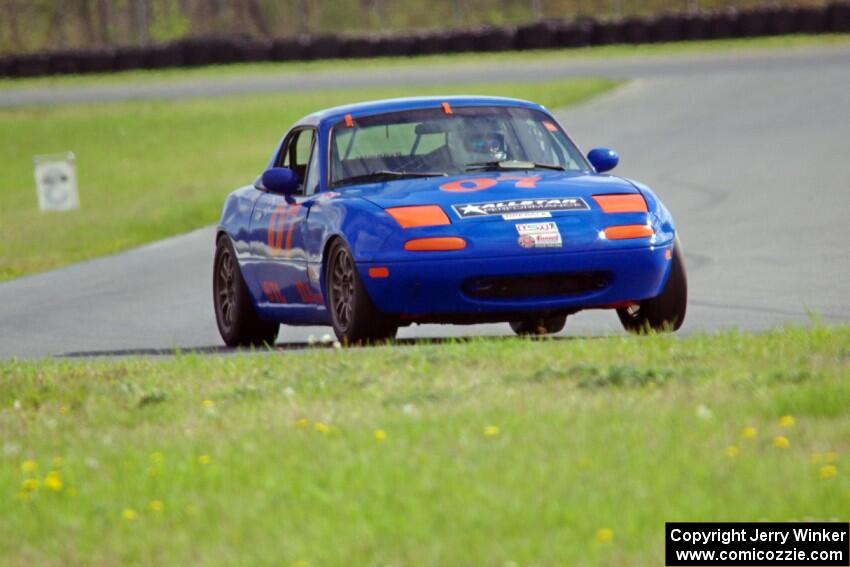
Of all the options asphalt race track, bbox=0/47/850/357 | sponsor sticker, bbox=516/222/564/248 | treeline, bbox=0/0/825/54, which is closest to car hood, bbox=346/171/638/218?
sponsor sticker, bbox=516/222/564/248

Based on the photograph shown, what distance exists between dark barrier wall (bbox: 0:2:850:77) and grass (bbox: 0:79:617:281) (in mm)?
9962

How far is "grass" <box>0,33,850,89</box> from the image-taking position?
4525 centimetres

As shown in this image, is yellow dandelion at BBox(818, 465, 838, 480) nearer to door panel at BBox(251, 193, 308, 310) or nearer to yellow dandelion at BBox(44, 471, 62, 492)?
yellow dandelion at BBox(44, 471, 62, 492)

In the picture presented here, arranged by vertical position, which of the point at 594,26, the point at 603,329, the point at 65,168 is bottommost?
the point at 594,26

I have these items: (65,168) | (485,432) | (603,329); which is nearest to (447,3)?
(65,168)

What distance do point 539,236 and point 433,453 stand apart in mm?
3394

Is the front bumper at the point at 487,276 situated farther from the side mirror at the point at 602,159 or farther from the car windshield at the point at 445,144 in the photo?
the side mirror at the point at 602,159

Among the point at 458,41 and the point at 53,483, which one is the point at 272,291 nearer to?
the point at 53,483

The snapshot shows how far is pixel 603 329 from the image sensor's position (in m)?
10.7

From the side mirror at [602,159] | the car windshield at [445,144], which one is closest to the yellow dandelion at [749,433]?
the car windshield at [445,144]

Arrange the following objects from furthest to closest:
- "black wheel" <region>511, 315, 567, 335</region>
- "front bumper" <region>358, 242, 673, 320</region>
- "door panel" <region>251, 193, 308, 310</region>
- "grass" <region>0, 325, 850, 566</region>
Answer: "black wheel" <region>511, 315, 567, 335</region>
"door panel" <region>251, 193, 308, 310</region>
"front bumper" <region>358, 242, 673, 320</region>
"grass" <region>0, 325, 850, 566</region>

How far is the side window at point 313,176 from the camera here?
1036cm

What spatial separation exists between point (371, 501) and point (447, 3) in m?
69.1

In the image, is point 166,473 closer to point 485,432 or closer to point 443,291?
point 485,432
